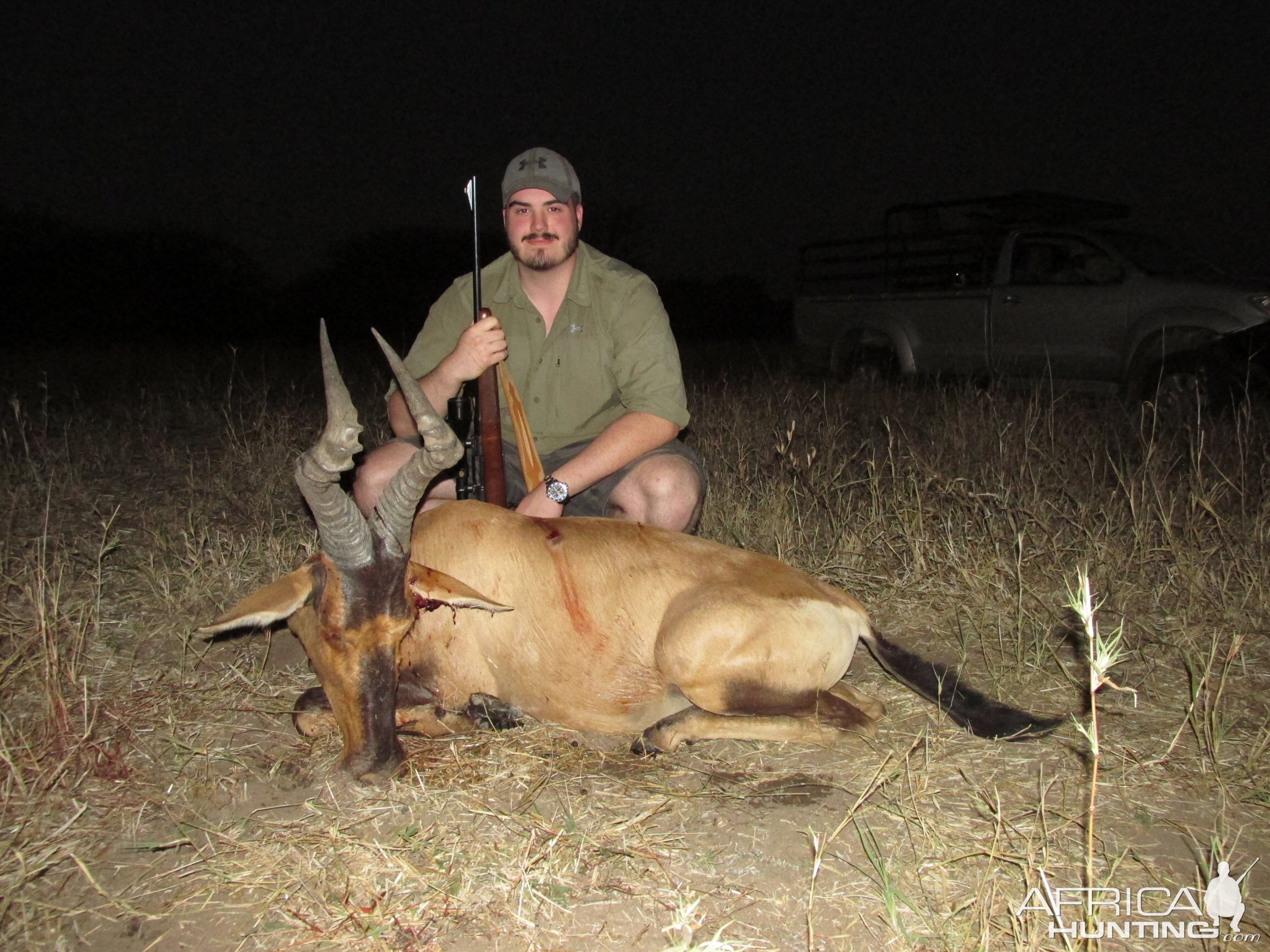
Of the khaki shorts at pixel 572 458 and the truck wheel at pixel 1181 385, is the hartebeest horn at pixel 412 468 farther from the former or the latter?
the truck wheel at pixel 1181 385

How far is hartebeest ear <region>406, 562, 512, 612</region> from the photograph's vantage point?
2.88 meters

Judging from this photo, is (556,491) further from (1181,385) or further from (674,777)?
(1181,385)

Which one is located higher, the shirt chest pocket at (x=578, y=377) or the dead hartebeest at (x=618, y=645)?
the shirt chest pocket at (x=578, y=377)

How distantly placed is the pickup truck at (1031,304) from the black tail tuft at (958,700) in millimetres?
5704

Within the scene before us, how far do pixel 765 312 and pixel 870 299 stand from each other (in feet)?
75.7

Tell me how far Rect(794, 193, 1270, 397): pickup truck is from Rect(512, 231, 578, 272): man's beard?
226 inches

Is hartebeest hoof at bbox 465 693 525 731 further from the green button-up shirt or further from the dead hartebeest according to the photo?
the green button-up shirt

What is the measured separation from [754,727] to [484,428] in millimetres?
1673

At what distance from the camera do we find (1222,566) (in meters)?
4.42

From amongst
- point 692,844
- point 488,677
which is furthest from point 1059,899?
point 488,677

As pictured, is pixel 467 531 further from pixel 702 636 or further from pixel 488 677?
pixel 702 636

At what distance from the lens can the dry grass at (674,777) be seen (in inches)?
92.8

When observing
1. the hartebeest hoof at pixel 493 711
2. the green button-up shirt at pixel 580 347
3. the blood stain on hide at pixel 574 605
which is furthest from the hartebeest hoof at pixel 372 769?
the green button-up shirt at pixel 580 347

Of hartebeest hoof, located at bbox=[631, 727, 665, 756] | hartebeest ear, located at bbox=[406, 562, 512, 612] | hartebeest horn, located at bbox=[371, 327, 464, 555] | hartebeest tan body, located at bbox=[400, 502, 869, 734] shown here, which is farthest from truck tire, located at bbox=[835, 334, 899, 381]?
hartebeest horn, located at bbox=[371, 327, 464, 555]
